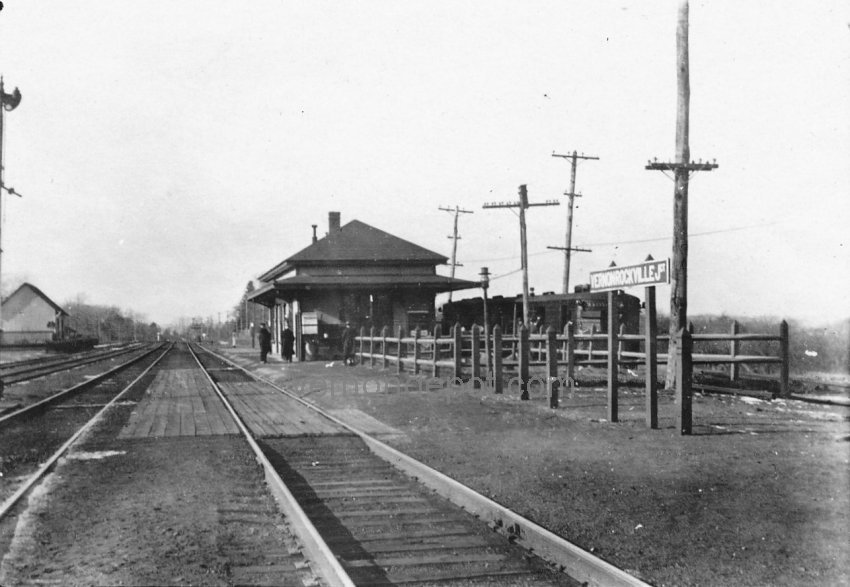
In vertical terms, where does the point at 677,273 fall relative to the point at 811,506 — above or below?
above

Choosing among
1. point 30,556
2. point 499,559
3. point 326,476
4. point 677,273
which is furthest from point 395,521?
point 677,273

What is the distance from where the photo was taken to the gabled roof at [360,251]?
113 ft

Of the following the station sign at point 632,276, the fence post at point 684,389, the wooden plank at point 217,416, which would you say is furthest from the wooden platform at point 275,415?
the fence post at point 684,389

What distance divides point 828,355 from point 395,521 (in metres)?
28.8

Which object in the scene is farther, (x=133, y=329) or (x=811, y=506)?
(x=133, y=329)

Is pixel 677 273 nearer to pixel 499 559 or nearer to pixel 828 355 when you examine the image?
pixel 499 559

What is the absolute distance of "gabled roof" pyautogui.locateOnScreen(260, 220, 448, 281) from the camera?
113ft

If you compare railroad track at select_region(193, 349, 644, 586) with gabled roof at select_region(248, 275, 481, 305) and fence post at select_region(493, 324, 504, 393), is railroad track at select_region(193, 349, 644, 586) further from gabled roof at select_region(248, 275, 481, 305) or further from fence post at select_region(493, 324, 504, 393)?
gabled roof at select_region(248, 275, 481, 305)

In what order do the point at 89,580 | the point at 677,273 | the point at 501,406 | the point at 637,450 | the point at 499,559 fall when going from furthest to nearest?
1. the point at 677,273
2. the point at 501,406
3. the point at 637,450
4. the point at 499,559
5. the point at 89,580

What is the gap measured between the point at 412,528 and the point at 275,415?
7947mm

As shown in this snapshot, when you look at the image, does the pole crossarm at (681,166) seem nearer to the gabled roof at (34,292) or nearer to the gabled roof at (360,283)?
the gabled roof at (360,283)

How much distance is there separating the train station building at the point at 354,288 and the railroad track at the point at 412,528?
68.7 feet

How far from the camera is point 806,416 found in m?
11.3

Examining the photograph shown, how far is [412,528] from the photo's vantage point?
19.0 ft
